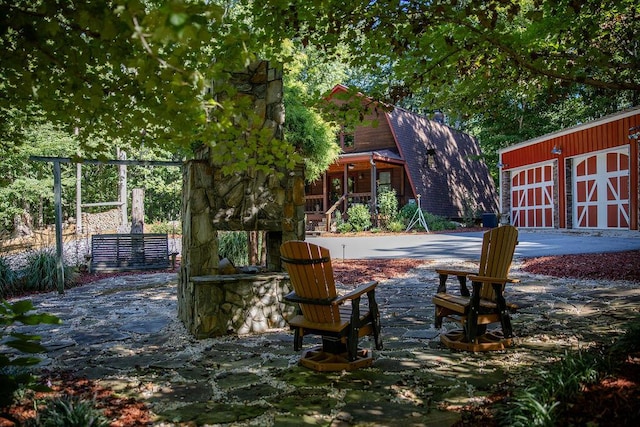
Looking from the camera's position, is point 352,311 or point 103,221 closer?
point 352,311

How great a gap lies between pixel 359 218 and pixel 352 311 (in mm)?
16135

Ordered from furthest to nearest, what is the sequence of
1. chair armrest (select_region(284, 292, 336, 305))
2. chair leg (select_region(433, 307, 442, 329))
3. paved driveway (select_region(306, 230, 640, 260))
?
paved driveway (select_region(306, 230, 640, 260)) → chair leg (select_region(433, 307, 442, 329)) → chair armrest (select_region(284, 292, 336, 305))

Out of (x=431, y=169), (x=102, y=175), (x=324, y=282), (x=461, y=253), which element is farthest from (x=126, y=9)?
(x=102, y=175)

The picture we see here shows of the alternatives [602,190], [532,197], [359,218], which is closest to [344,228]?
[359,218]

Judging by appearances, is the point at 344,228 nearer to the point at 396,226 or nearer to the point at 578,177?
the point at 396,226

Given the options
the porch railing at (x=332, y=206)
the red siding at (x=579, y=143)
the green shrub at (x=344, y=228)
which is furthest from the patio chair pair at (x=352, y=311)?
the porch railing at (x=332, y=206)

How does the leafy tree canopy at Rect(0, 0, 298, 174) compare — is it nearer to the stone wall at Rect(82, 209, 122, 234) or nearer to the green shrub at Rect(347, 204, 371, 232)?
the green shrub at Rect(347, 204, 371, 232)

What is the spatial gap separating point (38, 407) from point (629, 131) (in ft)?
49.9

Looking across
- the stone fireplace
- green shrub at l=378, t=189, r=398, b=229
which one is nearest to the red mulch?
the stone fireplace

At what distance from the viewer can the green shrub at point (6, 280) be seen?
26.6 ft

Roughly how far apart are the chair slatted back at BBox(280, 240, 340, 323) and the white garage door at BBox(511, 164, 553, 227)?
15.6 metres

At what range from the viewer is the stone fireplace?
15.6 ft

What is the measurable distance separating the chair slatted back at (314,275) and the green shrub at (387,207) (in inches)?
636

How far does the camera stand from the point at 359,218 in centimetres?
1970
